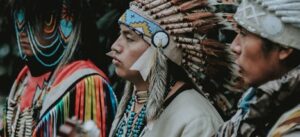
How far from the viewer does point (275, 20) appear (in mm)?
3791

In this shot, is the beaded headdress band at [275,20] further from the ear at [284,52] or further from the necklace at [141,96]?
the necklace at [141,96]

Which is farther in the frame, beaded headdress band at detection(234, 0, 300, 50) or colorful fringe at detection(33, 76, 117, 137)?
colorful fringe at detection(33, 76, 117, 137)

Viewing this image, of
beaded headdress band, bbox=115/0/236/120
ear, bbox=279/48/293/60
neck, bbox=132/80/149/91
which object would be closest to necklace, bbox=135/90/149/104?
neck, bbox=132/80/149/91

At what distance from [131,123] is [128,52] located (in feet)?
1.12

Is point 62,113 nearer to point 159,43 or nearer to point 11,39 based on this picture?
point 159,43

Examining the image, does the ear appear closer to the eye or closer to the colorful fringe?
the eye

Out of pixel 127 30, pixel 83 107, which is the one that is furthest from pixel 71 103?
pixel 127 30

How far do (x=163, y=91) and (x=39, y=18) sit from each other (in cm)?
124

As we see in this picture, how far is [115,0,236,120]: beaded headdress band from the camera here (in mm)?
4586

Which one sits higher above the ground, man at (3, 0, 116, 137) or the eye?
the eye

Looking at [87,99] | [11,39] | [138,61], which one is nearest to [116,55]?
[138,61]

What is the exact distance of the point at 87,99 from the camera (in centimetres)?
522

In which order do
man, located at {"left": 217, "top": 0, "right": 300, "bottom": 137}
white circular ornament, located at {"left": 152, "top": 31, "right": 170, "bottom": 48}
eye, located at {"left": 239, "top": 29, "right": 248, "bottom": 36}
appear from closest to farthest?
man, located at {"left": 217, "top": 0, "right": 300, "bottom": 137}
eye, located at {"left": 239, "top": 29, "right": 248, "bottom": 36}
white circular ornament, located at {"left": 152, "top": 31, "right": 170, "bottom": 48}

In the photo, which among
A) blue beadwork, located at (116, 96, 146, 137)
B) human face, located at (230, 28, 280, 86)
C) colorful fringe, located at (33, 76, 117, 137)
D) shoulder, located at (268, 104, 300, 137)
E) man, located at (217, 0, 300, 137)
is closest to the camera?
shoulder, located at (268, 104, 300, 137)
